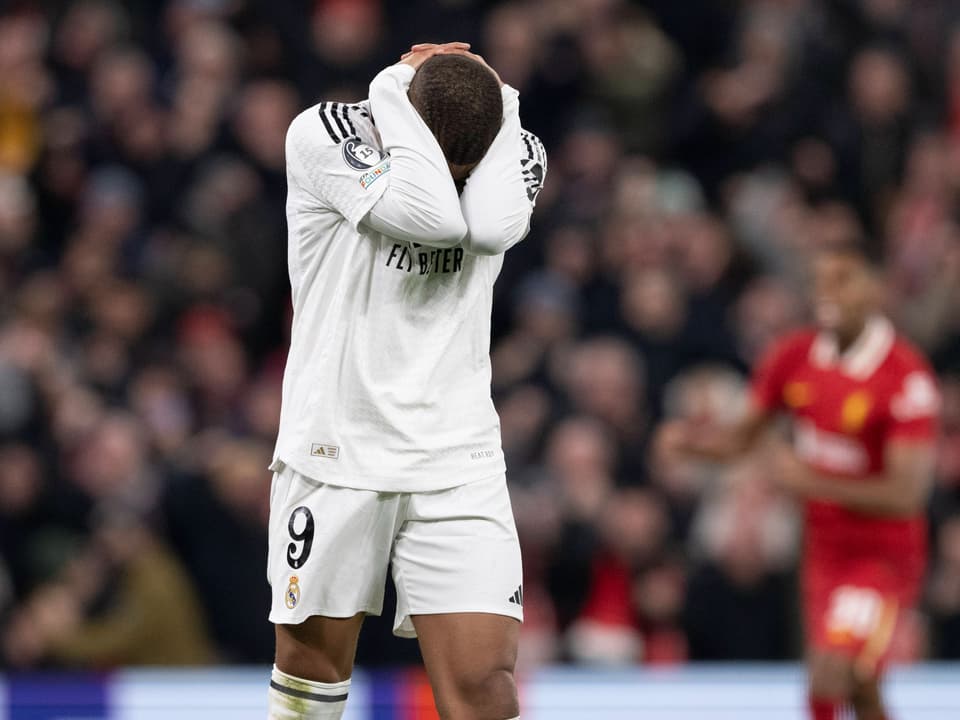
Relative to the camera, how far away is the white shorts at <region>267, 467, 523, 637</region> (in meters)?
4.30

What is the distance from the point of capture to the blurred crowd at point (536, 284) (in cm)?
862

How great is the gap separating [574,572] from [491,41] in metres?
4.22

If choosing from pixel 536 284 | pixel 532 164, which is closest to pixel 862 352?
pixel 532 164

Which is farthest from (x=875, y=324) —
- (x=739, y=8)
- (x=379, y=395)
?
(x=739, y=8)

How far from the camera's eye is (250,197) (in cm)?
1039

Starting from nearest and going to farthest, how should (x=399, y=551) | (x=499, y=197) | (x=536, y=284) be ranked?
1. (x=499, y=197)
2. (x=399, y=551)
3. (x=536, y=284)

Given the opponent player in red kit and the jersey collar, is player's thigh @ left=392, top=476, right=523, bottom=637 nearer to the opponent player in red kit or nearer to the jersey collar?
the opponent player in red kit

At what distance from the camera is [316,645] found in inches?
173

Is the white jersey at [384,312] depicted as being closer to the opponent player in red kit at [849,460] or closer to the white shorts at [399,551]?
the white shorts at [399,551]

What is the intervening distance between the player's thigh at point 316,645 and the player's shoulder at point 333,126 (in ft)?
3.80

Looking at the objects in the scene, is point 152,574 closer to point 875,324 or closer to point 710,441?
point 710,441

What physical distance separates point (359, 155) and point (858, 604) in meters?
3.08

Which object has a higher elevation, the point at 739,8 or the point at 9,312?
the point at 739,8

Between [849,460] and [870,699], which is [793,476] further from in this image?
[870,699]
